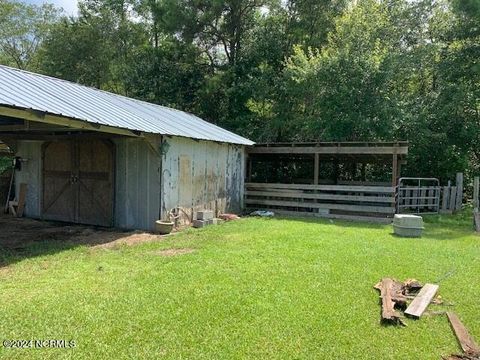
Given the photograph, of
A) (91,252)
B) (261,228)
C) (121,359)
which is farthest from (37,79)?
(121,359)

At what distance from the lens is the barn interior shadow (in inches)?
268

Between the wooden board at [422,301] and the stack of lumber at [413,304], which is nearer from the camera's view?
the stack of lumber at [413,304]

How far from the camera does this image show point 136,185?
31.4 feet

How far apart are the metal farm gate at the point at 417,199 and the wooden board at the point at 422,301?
24.9ft

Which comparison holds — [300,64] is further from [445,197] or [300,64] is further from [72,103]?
[72,103]

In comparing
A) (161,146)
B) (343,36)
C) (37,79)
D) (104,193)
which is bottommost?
(104,193)

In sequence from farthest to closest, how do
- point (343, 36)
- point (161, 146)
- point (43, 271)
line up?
point (343, 36) → point (161, 146) → point (43, 271)

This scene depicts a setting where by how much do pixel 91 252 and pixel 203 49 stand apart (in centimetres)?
1736

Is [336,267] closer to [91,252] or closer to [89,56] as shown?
[91,252]

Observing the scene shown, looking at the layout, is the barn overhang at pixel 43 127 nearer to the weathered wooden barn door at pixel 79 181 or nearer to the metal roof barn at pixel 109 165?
the metal roof barn at pixel 109 165

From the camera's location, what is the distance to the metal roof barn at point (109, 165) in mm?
8812

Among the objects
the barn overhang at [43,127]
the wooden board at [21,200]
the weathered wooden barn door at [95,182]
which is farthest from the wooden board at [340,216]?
the wooden board at [21,200]

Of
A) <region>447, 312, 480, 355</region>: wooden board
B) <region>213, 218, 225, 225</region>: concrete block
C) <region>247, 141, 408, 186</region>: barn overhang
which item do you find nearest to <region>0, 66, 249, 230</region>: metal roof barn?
<region>213, 218, 225, 225</region>: concrete block

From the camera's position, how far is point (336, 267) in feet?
19.8
